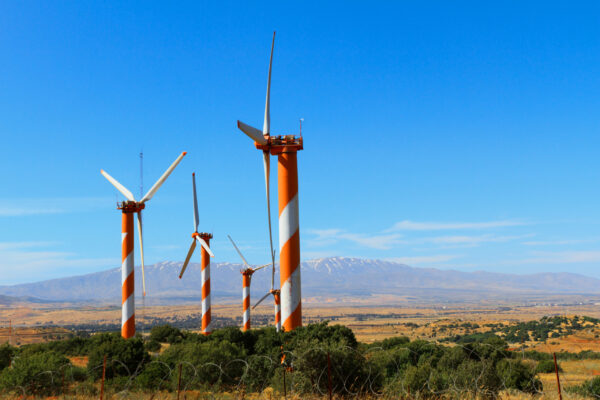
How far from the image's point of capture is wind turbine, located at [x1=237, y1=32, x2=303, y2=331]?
28906mm

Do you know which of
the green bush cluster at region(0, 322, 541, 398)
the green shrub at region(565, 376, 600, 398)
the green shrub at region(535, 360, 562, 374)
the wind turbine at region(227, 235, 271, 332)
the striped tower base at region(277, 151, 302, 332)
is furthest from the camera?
the wind turbine at region(227, 235, 271, 332)

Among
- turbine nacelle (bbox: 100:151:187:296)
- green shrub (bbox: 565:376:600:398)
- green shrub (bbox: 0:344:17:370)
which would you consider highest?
turbine nacelle (bbox: 100:151:187:296)

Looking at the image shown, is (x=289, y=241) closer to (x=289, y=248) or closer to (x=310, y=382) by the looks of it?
(x=289, y=248)

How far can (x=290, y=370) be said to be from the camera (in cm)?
2164

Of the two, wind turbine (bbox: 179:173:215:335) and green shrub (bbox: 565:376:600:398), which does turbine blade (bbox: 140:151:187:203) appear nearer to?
wind turbine (bbox: 179:173:215:335)

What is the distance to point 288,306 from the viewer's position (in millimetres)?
29016

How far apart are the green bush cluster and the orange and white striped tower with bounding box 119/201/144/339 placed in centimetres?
985

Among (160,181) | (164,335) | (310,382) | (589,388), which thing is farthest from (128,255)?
(589,388)

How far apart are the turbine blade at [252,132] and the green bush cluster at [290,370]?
36.4 ft

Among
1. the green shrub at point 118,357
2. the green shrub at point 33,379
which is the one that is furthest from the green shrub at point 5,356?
the green shrub at point 33,379

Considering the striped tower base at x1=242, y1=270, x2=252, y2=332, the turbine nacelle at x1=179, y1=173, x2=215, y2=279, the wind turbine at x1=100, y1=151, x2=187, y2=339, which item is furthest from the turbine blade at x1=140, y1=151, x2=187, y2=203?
the striped tower base at x1=242, y1=270, x2=252, y2=332

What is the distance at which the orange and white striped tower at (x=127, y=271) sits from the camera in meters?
42.6

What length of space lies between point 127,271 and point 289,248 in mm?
20298

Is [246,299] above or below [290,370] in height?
below
